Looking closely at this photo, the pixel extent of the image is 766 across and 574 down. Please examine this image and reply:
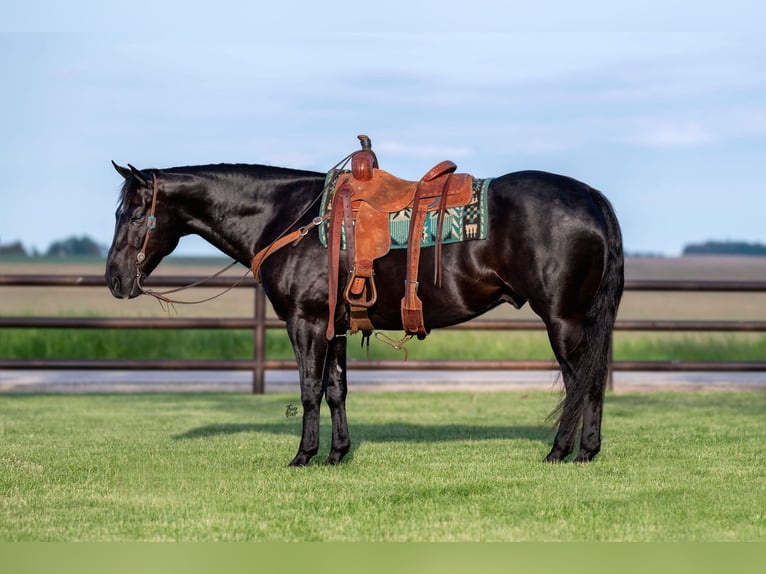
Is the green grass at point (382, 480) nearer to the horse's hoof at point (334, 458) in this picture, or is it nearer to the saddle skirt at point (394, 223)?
the horse's hoof at point (334, 458)

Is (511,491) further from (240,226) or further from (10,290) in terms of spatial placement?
(10,290)

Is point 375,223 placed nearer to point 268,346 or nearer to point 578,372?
point 578,372

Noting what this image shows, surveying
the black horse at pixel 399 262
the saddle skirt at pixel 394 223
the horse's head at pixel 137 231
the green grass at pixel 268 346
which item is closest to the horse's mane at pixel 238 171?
the black horse at pixel 399 262

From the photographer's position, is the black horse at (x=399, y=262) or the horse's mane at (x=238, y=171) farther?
the horse's mane at (x=238, y=171)

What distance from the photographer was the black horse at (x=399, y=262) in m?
6.27

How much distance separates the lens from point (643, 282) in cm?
1139

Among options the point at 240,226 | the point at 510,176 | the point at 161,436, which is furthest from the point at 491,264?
the point at 161,436

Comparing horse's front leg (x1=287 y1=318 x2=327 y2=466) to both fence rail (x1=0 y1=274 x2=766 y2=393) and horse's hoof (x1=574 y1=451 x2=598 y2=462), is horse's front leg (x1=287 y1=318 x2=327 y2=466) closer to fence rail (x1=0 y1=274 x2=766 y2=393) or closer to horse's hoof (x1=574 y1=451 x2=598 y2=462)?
horse's hoof (x1=574 y1=451 x2=598 y2=462)

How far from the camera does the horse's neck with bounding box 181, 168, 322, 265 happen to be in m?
6.77

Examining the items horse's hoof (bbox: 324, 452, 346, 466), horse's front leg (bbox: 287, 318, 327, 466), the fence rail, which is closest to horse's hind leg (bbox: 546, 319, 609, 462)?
horse's hoof (bbox: 324, 452, 346, 466)

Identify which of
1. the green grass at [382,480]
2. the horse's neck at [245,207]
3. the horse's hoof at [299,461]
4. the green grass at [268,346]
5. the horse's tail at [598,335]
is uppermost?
the horse's neck at [245,207]

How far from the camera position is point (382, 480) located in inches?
232

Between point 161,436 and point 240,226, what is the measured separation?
1961 mm

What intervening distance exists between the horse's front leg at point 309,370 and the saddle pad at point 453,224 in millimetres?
518
